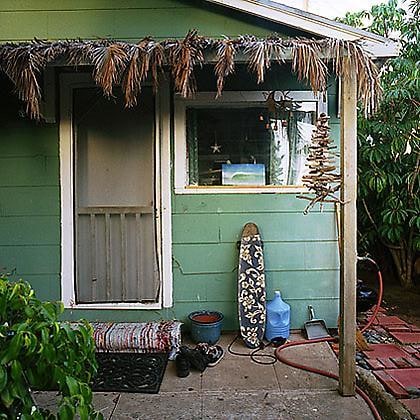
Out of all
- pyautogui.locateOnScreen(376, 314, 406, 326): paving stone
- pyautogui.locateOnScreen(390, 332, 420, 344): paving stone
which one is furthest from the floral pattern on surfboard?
pyautogui.locateOnScreen(376, 314, 406, 326): paving stone

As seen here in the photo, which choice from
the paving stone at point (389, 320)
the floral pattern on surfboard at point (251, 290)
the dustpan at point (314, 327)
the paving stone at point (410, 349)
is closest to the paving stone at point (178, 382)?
the floral pattern on surfboard at point (251, 290)

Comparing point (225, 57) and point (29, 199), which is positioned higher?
point (225, 57)

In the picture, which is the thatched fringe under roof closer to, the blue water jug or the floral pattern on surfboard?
the floral pattern on surfboard

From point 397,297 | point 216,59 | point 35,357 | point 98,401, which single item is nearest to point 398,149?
point 397,297

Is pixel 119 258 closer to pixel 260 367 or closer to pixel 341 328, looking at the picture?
pixel 260 367

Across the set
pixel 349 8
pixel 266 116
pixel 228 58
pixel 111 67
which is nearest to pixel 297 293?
pixel 266 116

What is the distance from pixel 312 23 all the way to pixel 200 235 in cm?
180

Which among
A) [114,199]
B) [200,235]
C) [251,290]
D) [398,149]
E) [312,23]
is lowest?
[251,290]

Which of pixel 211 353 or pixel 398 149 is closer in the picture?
pixel 211 353

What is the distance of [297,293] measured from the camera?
3805 millimetres

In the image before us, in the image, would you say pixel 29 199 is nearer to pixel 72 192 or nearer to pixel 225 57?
pixel 72 192

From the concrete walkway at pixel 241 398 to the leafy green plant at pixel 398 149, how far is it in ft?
7.72

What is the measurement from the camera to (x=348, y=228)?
8.82ft

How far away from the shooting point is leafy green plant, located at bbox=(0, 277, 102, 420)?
1412 millimetres
